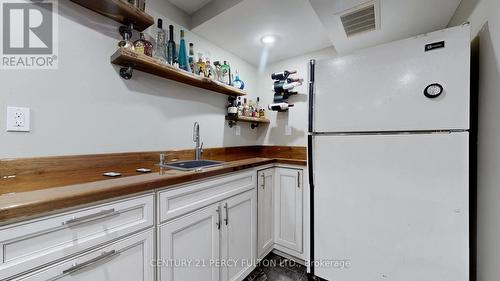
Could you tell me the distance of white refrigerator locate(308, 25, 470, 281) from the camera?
989 millimetres

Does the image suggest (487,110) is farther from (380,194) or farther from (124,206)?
(124,206)

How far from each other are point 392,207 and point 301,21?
61.5 inches

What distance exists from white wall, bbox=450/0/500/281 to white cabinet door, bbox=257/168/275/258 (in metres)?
1.29

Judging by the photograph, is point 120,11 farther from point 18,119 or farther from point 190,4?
point 18,119

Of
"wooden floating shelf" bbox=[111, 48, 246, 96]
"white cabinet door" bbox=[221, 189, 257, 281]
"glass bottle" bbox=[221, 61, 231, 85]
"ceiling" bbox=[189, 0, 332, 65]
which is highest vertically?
"ceiling" bbox=[189, 0, 332, 65]

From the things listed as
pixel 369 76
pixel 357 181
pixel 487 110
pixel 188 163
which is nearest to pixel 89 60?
pixel 188 163

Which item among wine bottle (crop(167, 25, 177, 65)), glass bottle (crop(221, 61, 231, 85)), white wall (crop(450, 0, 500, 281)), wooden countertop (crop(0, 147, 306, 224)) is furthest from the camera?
glass bottle (crop(221, 61, 231, 85))

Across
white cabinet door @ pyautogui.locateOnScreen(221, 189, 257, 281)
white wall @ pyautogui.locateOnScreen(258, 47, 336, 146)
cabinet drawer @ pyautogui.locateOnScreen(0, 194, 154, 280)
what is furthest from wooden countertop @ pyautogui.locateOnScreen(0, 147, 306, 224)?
white wall @ pyautogui.locateOnScreen(258, 47, 336, 146)

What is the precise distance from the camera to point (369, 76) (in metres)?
1.20

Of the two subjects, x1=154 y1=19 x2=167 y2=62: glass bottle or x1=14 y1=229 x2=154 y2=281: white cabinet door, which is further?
x1=154 y1=19 x2=167 y2=62: glass bottle

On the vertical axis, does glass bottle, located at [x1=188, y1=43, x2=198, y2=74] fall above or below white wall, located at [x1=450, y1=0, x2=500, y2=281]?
above

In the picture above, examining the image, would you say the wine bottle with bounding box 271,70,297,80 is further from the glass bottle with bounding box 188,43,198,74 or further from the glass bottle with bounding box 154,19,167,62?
the glass bottle with bounding box 154,19,167,62

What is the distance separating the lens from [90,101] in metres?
1.18

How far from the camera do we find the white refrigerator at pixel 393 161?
38.9 inches
